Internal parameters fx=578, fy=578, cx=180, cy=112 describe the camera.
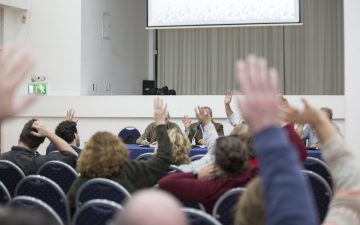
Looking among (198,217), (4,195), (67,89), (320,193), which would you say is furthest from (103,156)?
(67,89)

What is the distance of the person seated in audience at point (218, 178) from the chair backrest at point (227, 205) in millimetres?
85

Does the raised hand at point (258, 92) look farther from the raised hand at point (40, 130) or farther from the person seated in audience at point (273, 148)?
the raised hand at point (40, 130)

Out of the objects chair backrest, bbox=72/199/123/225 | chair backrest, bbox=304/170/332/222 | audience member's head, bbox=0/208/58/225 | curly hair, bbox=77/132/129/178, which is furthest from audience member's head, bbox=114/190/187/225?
chair backrest, bbox=304/170/332/222

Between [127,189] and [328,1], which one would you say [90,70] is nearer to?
[328,1]

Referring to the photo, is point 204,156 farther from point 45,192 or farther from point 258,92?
point 258,92

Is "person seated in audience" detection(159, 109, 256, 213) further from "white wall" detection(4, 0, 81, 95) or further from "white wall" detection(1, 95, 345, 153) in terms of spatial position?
"white wall" detection(4, 0, 81, 95)

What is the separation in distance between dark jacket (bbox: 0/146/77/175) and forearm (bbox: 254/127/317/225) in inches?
137

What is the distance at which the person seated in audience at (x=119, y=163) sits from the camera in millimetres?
3396

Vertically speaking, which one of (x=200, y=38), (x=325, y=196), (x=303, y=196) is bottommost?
(x=325, y=196)

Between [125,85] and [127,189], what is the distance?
8722mm

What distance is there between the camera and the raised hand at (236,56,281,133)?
1.19 m

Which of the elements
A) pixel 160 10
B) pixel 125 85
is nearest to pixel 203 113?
pixel 160 10

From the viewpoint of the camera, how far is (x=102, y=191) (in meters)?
3.29

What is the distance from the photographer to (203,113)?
4.17 meters
